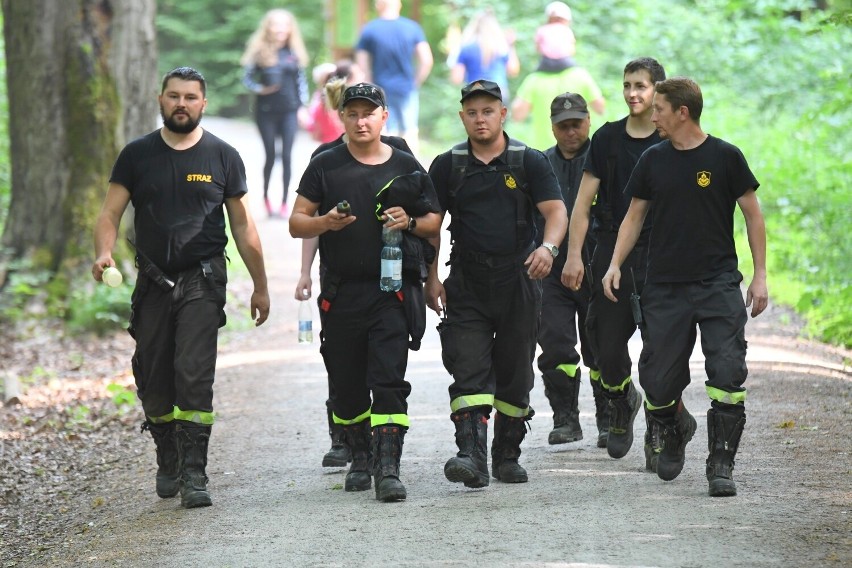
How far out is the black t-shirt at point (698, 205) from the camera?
7348 millimetres

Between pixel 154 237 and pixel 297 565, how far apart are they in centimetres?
230

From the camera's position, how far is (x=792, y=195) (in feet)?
55.6

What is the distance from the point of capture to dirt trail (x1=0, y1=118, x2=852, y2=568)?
620cm

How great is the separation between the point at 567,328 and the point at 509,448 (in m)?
1.41

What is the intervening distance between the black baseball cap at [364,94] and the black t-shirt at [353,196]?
30 centimetres

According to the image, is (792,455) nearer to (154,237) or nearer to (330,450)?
(330,450)

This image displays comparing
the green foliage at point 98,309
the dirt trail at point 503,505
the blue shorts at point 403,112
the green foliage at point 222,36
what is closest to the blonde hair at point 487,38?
the blue shorts at point 403,112

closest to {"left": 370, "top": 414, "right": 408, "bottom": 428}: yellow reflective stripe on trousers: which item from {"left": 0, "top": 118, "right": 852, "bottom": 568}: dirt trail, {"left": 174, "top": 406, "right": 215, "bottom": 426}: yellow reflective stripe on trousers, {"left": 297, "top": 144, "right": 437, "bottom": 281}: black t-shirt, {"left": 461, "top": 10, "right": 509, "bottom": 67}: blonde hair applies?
{"left": 0, "top": 118, "right": 852, "bottom": 568}: dirt trail

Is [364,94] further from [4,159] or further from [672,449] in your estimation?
[4,159]

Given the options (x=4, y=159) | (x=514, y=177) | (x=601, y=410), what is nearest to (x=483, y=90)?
(x=514, y=177)

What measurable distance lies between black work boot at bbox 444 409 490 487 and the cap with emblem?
2235 mm

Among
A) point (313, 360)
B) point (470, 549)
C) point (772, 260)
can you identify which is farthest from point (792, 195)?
point (470, 549)

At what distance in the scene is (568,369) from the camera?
353 inches

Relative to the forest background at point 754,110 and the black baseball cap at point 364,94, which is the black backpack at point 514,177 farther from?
the forest background at point 754,110
